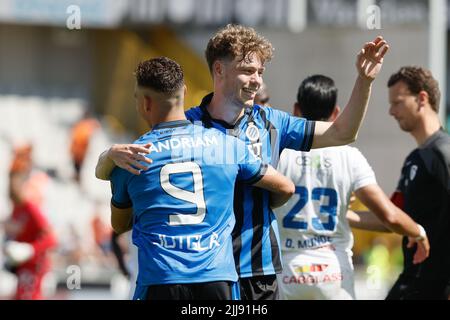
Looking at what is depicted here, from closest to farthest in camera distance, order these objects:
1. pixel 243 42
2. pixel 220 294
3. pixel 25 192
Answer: pixel 220 294
pixel 243 42
pixel 25 192

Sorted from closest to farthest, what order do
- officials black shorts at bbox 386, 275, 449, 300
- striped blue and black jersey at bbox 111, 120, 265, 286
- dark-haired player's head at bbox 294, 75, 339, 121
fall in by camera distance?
striped blue and black jersey at bbox 111, 120, 265, 286 < dark-haired player's head at bbox 294, 75, 339, 121 < officials black shorts at bbox 386, 275, 449, 300

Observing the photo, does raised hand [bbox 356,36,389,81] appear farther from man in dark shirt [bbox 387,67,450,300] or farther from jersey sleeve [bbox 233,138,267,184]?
man in dark shirt [bbox 387,67,450,300]

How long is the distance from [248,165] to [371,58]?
82cm

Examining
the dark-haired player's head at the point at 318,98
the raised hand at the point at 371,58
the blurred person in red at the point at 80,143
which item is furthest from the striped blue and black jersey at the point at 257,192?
the blurred person in red at the point at 80,143

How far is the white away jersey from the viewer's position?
607 centimetres

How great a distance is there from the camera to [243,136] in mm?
5168

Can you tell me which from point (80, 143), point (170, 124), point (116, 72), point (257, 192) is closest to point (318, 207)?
point (257, 192)

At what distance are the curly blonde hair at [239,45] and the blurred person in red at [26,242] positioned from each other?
5777mm

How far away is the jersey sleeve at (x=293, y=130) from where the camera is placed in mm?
5102

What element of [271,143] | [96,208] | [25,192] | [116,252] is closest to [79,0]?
[96,208]

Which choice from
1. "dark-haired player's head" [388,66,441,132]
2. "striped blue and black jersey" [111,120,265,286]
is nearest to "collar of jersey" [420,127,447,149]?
"dark-haired player's head" [388,66,441,132]

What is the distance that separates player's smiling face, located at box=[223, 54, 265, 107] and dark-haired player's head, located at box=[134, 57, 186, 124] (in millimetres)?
457

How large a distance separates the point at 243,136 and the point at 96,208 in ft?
46.8
